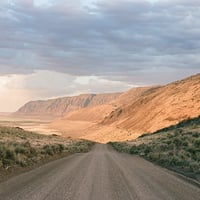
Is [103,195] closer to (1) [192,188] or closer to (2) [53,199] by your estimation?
(2) [53,199]

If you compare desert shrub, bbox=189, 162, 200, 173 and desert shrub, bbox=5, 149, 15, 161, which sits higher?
desert shrub, bbox=5, 149, 15, 161

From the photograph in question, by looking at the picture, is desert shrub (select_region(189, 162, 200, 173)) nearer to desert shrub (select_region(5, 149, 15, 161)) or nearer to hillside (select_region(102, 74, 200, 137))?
desert shrub (select_region(5, 149, 15, 161))

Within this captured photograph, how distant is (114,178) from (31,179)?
Result: 12.5ft

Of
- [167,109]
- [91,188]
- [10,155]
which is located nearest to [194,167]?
[10,155]

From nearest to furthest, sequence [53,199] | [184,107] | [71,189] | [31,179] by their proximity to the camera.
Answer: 1. [53,199]
2. [71,189]
3. [31,179]
4. [184,107]

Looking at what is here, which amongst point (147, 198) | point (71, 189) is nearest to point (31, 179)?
point (71, 189)

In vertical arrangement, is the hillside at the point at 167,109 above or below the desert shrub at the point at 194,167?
above

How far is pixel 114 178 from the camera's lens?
19.3 m

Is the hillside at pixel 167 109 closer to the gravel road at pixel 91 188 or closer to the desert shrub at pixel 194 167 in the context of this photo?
the desert shrub at pixel 194 167

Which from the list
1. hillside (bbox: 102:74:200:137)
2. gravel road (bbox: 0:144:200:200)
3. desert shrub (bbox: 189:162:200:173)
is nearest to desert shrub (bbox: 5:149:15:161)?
gravel road (bbox: 0:144:200:200)

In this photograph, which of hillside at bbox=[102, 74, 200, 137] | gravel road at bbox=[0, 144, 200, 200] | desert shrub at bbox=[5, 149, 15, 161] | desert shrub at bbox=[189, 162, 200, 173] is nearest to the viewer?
gravel road at bbox=[0, 144, 200, 200]

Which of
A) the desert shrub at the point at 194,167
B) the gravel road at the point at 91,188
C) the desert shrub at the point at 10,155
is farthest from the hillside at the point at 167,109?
the gravel road at the point at 91,188

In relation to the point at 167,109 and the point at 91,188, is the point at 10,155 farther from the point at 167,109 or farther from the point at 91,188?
the point at 167,109

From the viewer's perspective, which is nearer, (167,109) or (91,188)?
(91,188)
